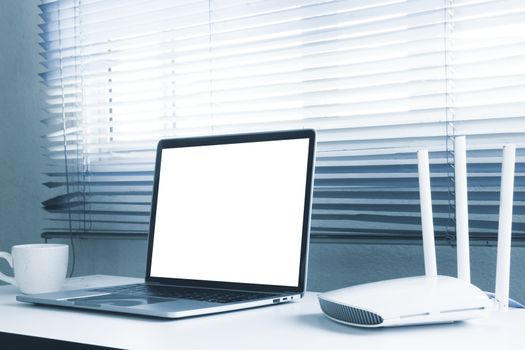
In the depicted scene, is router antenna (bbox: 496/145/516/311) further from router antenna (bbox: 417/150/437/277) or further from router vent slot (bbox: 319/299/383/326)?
router vent slot (bbox: 319/299/383/326)

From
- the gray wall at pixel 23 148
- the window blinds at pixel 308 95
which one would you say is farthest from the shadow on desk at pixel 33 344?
the gray wall at pixel 23 148

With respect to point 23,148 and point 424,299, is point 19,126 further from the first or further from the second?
point 424,299

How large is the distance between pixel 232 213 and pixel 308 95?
1.03 feet

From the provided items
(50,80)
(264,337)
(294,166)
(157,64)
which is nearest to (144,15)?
(157,64)

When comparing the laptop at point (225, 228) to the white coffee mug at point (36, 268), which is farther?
the white coffee mug at point (36, 268)

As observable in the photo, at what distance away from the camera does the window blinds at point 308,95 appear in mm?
1121

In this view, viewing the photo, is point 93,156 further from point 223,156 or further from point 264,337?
point 264,337

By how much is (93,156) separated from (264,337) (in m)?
0.96

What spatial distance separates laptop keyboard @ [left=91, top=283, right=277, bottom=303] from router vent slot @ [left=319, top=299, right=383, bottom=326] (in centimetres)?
17

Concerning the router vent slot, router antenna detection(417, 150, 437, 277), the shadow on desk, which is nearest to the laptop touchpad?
the shadow on desk

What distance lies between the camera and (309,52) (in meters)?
1.29

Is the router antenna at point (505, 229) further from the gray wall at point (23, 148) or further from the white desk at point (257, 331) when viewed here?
the gray wall at point (23, 148)

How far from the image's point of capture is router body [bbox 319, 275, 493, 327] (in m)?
0.76

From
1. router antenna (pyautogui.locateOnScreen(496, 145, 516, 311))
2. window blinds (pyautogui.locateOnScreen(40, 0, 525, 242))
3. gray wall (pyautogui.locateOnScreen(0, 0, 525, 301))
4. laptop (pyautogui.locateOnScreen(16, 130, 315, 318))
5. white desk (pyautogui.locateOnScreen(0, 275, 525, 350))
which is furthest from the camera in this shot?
gray wall (pyautogui.locateOnScreen(0, 0, 525, 301))
